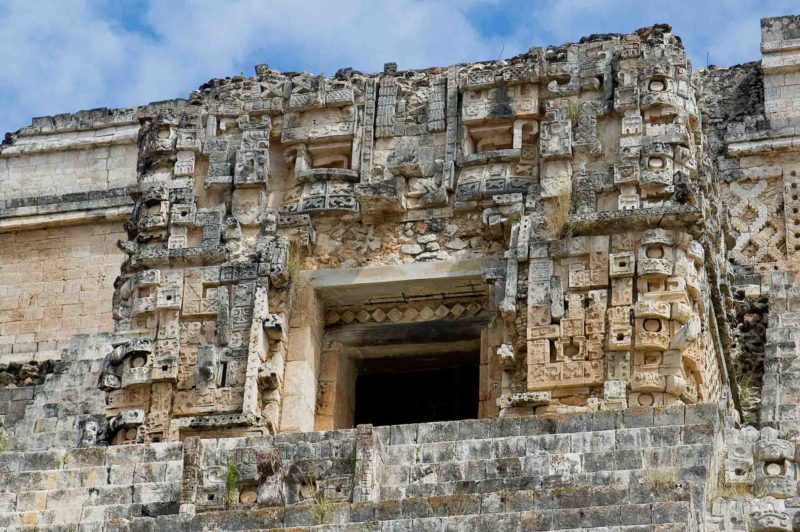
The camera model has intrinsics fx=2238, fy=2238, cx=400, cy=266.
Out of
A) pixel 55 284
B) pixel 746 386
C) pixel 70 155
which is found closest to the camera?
pixel 746 386

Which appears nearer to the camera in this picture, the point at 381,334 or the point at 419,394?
the point at 381,334

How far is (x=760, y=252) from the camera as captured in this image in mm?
27812

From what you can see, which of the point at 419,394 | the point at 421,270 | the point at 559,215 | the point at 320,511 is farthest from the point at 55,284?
the point at 320,511

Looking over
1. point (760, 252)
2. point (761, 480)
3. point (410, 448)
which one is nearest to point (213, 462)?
point (410, 448)

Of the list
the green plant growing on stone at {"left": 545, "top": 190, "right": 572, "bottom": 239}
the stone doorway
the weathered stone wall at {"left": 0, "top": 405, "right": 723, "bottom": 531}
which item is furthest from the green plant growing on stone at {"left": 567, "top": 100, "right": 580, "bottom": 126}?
the weathered stone wall at {"left": 0, "top": 405, "right": 723, "bottom": 531}

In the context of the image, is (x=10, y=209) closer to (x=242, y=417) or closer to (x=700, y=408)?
(x=242, y=417)

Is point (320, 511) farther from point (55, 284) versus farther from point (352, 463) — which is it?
point (55, 284)

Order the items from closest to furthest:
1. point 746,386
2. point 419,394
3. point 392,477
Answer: point 392,477 < point 746,386 < point 419,394

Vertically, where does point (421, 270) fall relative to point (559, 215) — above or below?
below

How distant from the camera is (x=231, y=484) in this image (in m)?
19.0

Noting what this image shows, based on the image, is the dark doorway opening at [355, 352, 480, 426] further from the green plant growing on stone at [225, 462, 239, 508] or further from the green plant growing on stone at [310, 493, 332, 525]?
the green plant growing on stone at [310, 493, 332, 525]

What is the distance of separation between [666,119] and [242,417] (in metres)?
5.57

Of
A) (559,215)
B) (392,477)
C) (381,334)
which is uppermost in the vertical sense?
(559,215)

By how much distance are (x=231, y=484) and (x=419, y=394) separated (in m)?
7.51
